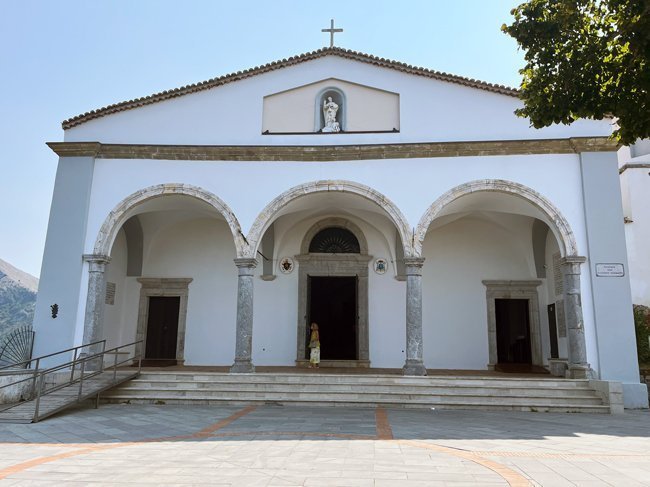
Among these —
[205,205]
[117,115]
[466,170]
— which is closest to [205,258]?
[205,205]

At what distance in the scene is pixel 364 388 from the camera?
9.48 metres

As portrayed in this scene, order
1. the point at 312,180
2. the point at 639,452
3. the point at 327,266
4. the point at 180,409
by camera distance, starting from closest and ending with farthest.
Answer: the point at 639,452 → the point at 180,409 → the point at 312,180 → the point at 327,266

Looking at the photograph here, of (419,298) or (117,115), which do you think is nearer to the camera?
(419,298)

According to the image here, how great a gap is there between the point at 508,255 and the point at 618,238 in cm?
335

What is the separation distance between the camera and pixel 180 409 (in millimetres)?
8773

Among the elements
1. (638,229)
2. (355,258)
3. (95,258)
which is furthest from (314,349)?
(638,229)

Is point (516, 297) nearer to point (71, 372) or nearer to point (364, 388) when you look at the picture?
point (364, 388)

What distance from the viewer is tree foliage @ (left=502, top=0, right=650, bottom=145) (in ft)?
15.8

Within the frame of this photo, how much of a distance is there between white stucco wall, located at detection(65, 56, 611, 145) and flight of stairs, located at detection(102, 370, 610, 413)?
4.94 metres

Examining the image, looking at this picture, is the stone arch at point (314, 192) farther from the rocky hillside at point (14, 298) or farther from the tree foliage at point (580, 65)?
the rocky hillside at point (14, 298)

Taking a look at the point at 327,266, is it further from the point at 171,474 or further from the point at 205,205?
the point at 171,474

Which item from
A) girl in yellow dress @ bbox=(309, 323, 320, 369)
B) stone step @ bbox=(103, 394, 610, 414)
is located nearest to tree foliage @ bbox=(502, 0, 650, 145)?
stone step @ bbox=(103, 394, 610, 414)

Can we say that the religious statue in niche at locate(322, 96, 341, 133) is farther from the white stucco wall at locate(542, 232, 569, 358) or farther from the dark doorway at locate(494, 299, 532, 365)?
the dark doorway at locate(494, 299, 532, 365)

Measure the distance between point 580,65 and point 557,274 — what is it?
835 cm
